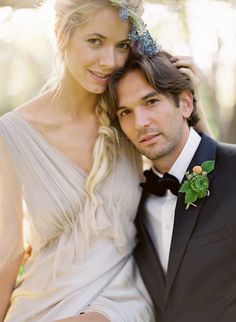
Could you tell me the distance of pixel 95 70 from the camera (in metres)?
3.72

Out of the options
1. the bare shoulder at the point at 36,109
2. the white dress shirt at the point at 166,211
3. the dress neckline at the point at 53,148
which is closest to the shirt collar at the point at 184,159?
the white dress shirt at the point at 166,211

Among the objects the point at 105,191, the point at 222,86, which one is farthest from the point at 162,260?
the point at 222,86

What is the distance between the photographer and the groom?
3371mm

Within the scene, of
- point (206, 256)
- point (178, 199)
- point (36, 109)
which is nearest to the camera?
point (206, 256)

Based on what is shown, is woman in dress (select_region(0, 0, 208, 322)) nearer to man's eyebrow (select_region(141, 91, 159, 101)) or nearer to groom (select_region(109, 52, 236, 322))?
groom (select_region(109, 52, 236, 322))

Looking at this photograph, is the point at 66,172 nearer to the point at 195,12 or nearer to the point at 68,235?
the point at 68,235

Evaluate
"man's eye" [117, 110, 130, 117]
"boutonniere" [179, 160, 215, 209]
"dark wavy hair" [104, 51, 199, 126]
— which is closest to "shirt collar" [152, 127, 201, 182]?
"boutonniere" [179, 160, 215, 209]

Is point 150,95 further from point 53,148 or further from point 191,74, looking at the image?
point 53,148

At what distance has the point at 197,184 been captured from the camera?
340 cm

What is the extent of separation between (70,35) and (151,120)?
62 centimetres

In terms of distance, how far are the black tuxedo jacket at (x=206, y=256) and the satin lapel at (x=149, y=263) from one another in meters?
0.01

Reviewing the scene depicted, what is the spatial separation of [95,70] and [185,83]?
49 centimetres

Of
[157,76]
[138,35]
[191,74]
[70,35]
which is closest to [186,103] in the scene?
[191,74]

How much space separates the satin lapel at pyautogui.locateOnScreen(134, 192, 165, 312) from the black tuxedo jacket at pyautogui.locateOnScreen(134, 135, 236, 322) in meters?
0.01
